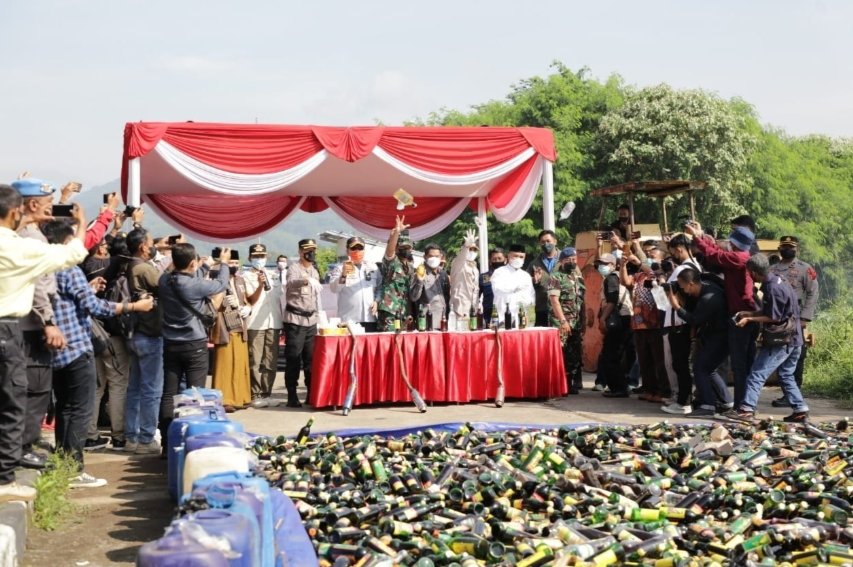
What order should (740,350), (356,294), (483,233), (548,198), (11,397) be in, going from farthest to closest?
1. (483,233)
2. (548,198)
3. (356,294)
4. (740,350)
5. (11,397)

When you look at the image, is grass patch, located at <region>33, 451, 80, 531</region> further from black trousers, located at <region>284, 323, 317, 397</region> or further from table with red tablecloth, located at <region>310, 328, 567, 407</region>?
black trousers, located at <region>284, 323, 317, 397</region>

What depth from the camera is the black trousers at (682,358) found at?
10.1 metres

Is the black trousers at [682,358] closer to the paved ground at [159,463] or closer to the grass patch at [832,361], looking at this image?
the paved ground at [159,463]

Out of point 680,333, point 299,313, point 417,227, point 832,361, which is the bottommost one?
point 832,361

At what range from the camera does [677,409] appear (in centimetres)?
991

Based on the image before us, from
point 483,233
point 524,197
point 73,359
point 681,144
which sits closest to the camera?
point 73,359

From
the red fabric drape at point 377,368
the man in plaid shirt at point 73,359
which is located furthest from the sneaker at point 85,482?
the red fabric drape at point 377,368

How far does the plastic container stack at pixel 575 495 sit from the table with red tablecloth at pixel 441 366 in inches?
110

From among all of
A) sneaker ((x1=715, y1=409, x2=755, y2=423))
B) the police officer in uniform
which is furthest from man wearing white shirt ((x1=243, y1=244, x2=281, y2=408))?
sneaker ((x1=715, y1=409, x2=755, y2=423))

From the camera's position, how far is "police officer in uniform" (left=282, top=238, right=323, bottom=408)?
1077 centimetres

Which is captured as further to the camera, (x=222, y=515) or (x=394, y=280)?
(x=394, y=280)

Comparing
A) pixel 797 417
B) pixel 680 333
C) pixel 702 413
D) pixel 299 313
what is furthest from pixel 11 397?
pixel 680 333

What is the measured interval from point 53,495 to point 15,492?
22.2 inches

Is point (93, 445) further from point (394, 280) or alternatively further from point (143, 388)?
point (394, 280)
